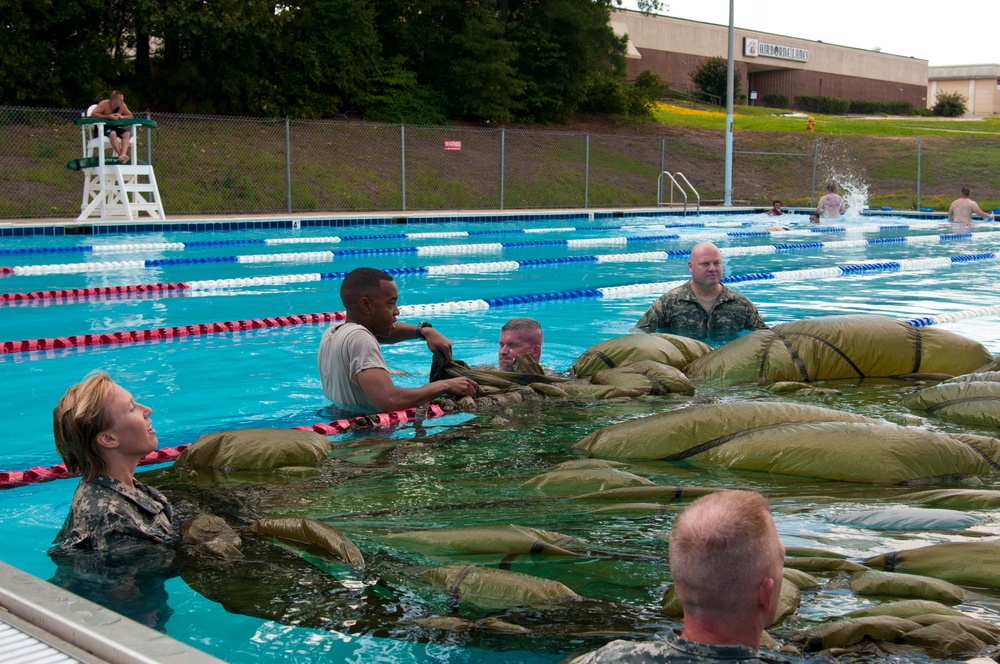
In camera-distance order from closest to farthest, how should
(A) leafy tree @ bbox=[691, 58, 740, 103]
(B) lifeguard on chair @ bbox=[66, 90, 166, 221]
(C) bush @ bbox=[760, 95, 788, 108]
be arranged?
(B) lifeguard on chair @ bbox=[66, 90, 166, 221]
(A) leafy tree @ bbox=[691, 58, 740, 103]
(C) bush @ bbox=[760, 95, 788, 108]

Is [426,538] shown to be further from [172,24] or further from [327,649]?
[172,24]

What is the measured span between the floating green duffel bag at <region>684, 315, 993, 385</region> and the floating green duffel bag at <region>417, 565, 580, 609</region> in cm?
367

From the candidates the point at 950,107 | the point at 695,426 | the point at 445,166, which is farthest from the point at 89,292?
the point at 950,107

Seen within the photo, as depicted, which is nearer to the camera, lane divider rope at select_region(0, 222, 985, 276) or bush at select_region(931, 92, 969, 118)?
lane divider rope at select_region(0, 222, 985, 276)

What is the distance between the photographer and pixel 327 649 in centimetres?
321

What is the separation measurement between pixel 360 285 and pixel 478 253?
1174cm

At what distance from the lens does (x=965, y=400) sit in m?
5.64

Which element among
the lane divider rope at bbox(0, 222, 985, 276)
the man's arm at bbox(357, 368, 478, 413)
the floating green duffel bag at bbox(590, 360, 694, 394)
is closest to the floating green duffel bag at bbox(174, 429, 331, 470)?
the man's arm at bbox(357, 368, 478, 413)

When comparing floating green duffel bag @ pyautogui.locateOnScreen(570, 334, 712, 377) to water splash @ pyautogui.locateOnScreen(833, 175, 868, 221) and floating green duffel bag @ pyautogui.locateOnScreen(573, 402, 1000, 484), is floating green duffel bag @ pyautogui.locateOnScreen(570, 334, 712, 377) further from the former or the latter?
water splash @ pyautogui.locateOnScreen(833, 175, 868, 221)

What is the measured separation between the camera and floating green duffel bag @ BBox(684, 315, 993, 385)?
675cm

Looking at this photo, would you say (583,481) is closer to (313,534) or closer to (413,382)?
(313,534)

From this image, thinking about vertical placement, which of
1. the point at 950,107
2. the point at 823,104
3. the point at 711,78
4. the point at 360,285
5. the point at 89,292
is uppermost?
the point at 711,78

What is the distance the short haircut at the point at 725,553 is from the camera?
2.16 m

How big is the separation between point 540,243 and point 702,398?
42.4 ft
